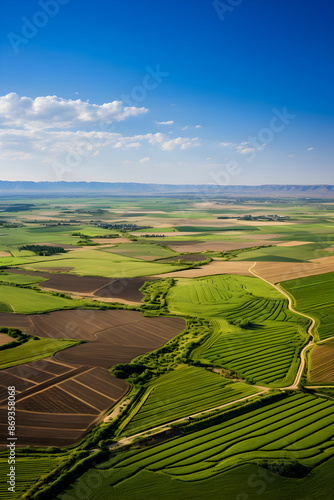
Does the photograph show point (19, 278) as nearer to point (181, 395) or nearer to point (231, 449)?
point (181, 395)

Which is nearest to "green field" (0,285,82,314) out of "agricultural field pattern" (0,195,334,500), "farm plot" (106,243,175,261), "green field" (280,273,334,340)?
"agricultural field pattern" (0,195,334,500)

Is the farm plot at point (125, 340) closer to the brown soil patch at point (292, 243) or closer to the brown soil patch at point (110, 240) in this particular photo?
the brown soil patch at point (110, 240)

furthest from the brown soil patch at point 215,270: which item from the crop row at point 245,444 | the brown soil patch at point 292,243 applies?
the crop row at point 245,444

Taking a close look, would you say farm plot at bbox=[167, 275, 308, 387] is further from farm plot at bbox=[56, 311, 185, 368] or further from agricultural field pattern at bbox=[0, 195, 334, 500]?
Result: farm plot at bbox=[56, 311, 185, 368]

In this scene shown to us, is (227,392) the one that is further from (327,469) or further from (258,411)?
(327,469)

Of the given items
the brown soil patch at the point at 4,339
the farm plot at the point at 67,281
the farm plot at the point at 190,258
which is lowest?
the brown soil patch at the point at 4,339

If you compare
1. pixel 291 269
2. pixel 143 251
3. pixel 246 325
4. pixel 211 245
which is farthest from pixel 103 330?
pixel 211 245
